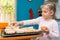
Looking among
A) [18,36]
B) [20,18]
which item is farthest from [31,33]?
[20,18]

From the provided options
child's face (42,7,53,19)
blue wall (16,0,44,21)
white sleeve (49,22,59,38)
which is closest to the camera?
white sleeve (49,22,59,38)

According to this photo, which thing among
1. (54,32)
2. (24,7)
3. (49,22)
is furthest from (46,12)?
(24,7)

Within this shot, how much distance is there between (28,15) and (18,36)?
183cm

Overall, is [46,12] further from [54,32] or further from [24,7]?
[24,7]

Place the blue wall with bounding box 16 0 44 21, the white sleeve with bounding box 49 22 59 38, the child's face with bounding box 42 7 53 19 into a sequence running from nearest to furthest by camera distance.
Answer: the white sleeve with bounding box 49 22 59 38 → the child's face with bounding box 42 7 53 19 → the blue wall with bounding box 16 0 44 21

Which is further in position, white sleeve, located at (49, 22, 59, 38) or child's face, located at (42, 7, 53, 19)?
child's face, located at (42, 7, 53, 19)

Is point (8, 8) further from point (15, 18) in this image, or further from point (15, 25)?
point (15, 25)

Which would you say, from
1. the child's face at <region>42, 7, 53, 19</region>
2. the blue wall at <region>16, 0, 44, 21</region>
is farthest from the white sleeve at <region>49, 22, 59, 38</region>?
the blue wall at <region>16, 0, 44, 21</region>

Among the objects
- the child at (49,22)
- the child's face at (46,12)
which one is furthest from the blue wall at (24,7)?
the child's face at (46,12)

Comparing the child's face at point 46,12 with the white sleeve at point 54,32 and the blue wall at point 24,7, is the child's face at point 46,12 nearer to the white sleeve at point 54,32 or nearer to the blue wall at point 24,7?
the white sleeve at point 54,32

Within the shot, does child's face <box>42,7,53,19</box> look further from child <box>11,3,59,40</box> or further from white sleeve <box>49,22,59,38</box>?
white sleeve <box>49,22,59,38</box>

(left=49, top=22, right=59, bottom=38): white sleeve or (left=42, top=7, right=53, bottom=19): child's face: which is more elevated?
(left=42, top=7, right=53, bottom=19): child's face

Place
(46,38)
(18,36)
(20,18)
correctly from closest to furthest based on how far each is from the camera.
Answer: (18,36)
(46,38)
(20,18)

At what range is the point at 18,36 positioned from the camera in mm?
1496
